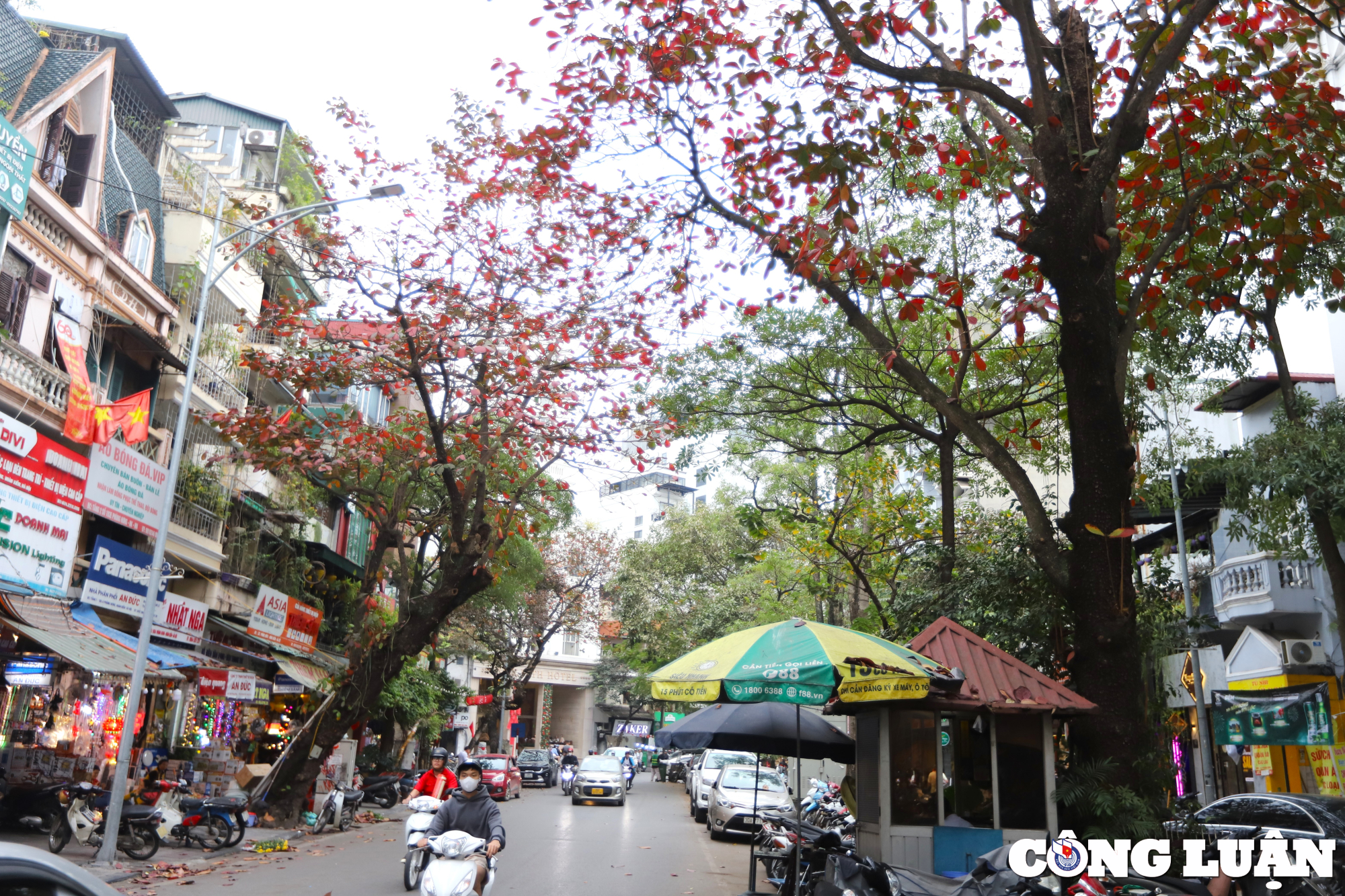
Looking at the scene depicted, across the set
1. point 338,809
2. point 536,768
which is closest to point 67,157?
point 338,809

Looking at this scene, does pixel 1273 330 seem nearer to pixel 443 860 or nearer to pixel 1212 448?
pixel 1212 448

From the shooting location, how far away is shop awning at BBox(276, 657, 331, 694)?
2295 centimetres

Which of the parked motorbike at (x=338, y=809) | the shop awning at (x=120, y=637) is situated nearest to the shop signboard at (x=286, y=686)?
the parked motorbike at (x=338, y=809)

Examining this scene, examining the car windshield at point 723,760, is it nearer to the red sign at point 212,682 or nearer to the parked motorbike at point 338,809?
the parked motorbike at point 338,809

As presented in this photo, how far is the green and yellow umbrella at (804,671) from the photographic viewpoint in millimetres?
8312

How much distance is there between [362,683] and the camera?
17.9 meters

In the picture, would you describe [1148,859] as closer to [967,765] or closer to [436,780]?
[967,765]

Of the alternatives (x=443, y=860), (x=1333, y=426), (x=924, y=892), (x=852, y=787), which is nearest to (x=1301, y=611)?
(x=1333, y=426)

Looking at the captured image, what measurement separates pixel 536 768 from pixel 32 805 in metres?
27.7

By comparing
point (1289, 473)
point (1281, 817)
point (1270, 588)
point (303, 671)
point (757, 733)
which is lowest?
point (1281, 817)

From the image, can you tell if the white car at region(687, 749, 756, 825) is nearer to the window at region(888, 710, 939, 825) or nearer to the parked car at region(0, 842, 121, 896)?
the window at region(888, 710, 939, 825)

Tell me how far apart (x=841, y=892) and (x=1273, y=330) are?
1052 cm

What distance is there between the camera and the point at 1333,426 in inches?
520

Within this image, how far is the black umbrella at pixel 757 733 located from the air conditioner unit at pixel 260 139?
19.8 metres
